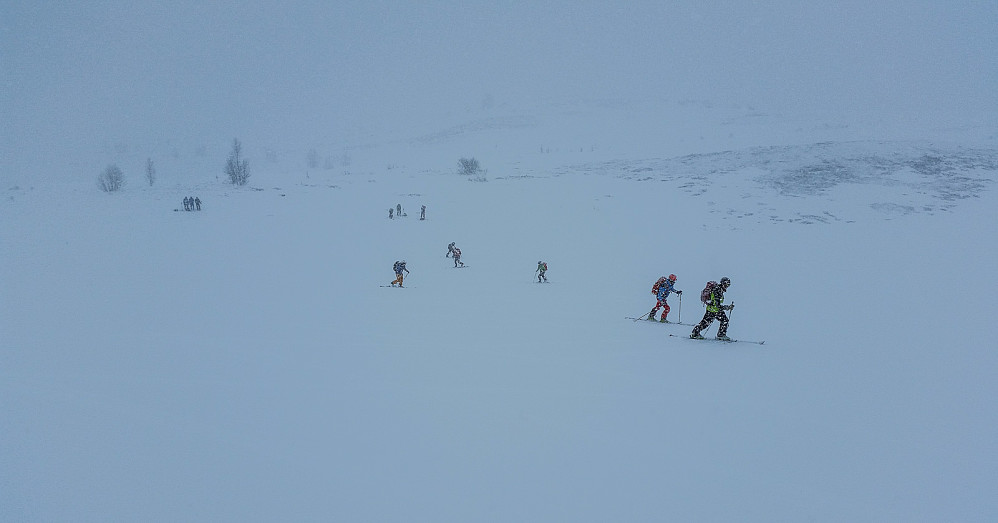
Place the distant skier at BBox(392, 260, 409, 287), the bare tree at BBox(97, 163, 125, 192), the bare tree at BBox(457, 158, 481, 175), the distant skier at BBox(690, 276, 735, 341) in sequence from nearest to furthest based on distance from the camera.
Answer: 1. the distant skier at BBox(690, 276, 735, 341)
2. the distant skier at BBox(392, 260, 409, 287)
3. the bare tree at BBox(97, 163, 125, 192)
4. the bare tree at BBox(457, 158, 481, 175)

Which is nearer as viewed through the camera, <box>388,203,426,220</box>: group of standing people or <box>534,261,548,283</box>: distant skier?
<box>534,261,548,283</box>: distant skier

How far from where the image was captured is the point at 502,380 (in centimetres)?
717

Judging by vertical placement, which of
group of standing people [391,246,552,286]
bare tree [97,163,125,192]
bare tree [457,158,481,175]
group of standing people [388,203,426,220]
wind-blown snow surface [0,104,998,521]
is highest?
bare tree [457,158,481,175]

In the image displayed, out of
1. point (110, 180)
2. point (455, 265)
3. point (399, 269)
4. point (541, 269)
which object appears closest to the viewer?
point (399, 269)

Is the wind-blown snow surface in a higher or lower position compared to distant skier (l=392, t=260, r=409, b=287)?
lower

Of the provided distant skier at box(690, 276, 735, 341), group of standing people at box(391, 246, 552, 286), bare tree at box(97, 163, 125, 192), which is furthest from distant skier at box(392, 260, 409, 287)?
bare tree at box(97, 163, 125, 192)

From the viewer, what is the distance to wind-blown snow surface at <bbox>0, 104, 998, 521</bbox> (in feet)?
14.9

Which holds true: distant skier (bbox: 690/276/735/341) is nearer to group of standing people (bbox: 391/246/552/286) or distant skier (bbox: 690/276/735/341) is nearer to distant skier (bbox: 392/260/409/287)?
group of standing people (bbox: 391/246/552/286)


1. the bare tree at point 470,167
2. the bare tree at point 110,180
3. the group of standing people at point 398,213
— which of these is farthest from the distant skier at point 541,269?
the bare tree at point 110,180

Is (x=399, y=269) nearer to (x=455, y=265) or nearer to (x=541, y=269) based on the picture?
(x=455, y=265)

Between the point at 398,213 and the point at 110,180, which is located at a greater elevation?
the point at 110,180

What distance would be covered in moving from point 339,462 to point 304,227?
20.6 meters

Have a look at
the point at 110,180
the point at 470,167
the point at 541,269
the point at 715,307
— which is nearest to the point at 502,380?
the point at 715,307

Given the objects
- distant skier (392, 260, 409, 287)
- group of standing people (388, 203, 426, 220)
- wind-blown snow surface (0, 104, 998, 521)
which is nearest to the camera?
wind-blown snow surface (0, 104, 998, 521)
